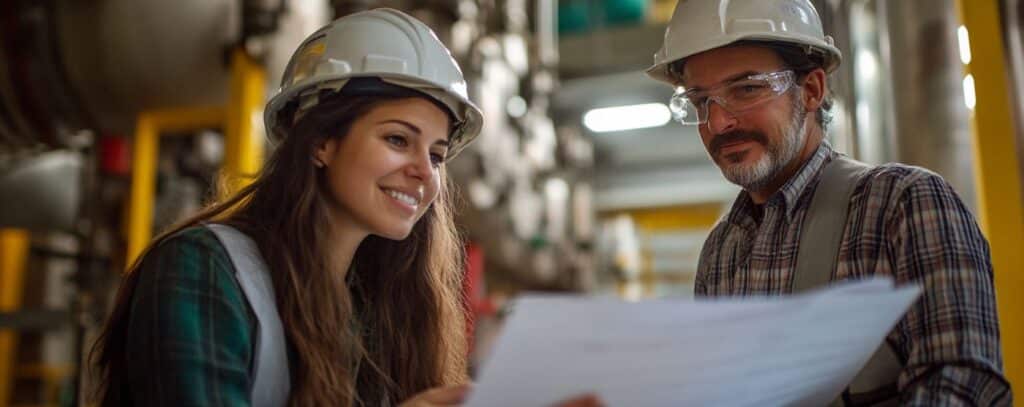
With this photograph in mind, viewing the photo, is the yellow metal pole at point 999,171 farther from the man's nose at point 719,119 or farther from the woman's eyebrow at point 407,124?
the woman's eyebrow at point 407,124

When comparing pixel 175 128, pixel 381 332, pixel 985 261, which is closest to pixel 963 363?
pixel 985 261

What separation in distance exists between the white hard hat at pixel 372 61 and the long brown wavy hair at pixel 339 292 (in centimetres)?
3

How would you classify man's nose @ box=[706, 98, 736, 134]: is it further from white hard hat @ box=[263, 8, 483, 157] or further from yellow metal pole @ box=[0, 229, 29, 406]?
yellow metal pole @ box=[0, 229, 29, 406]

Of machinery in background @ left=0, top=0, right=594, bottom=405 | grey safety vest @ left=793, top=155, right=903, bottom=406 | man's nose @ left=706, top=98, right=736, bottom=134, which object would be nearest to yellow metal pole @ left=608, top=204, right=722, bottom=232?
machinery in background @ left=0, top=0, right=594, bottom=405

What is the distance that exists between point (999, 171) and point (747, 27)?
2.58 ft

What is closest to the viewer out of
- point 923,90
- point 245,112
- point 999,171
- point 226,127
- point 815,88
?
point 815,88

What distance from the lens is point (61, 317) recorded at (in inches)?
132

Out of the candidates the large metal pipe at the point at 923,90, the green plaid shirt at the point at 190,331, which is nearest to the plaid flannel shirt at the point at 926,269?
the green plaid shirt at the point at 190,331

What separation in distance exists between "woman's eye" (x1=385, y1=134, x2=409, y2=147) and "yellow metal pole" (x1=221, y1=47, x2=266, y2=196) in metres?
1.86

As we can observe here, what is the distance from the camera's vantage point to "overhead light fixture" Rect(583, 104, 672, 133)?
26.1ft

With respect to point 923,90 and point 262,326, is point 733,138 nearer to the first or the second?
point 262,326

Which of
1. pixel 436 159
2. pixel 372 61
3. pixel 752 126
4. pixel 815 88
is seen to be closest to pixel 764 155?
pixel 752 126

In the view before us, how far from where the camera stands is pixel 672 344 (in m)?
0.90

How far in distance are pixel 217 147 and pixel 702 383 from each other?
11.8ft
